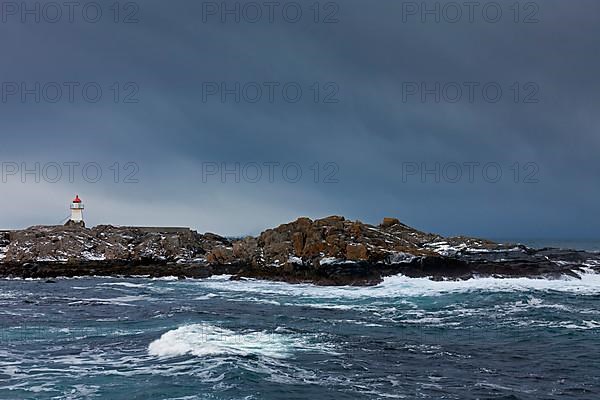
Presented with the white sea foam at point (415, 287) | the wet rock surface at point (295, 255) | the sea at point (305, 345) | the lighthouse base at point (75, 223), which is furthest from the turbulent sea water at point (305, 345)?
the lighthouse base at point (75, 223)

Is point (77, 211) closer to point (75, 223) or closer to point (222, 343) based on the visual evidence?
point (75, 223)

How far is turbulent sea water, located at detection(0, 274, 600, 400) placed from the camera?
13.8m

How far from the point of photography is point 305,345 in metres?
18.7

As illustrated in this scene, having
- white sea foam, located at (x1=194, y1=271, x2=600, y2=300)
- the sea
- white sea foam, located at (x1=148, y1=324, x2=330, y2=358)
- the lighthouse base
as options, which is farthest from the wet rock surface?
white sea foam, located at (x1=148, y1=324, x2=330, y2=358)

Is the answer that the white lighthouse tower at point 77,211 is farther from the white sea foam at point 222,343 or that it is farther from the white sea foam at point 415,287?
the white sea foam at point 222,343

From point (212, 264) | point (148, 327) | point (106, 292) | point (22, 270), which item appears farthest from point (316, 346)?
point (22, 270)

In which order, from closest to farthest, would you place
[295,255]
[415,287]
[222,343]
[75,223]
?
[222,343] < [415,287] < [295,255] < [75,223]

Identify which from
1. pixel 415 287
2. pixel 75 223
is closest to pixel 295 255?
pixel 415 287

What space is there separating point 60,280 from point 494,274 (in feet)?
107

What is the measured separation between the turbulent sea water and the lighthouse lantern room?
40.4 m

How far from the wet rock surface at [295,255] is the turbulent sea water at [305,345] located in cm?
707

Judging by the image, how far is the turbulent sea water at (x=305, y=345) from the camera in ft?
45.4

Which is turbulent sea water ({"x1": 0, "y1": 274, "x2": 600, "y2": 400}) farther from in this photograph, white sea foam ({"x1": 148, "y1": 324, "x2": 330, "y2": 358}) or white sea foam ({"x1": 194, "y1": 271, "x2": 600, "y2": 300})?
white sea foam ({"x1": 194, "y1": 271, "x2": 600, "y2": 300})

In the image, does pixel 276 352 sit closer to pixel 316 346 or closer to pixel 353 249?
pixel 316 346
